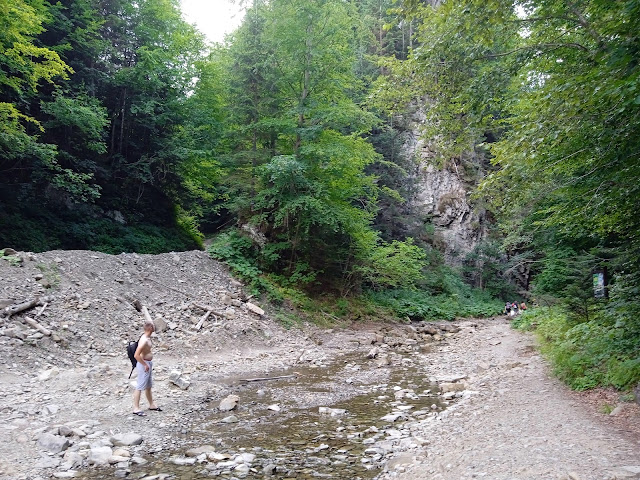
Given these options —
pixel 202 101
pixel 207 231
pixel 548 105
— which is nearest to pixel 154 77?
pixel 202 101

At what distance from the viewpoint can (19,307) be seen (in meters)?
9.83

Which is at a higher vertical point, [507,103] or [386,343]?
[507,103]

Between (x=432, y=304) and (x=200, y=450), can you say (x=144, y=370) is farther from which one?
(x=432, y=304)

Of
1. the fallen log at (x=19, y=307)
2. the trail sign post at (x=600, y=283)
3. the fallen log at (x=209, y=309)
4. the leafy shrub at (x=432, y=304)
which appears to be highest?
the trail sign post at (x=600, y=283)

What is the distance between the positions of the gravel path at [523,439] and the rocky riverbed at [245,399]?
0.09 ft

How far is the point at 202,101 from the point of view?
23312 mm

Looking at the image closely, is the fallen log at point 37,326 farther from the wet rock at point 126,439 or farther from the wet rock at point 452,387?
the wet rock at point 452,387

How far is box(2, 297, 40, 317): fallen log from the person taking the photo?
9.52 m

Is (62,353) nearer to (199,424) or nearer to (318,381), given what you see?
(199,424)

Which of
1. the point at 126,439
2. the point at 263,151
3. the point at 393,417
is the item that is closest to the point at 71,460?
the point at 126,439

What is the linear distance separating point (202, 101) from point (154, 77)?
186 inches

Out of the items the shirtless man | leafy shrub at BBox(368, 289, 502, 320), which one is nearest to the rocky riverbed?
the shirtless man

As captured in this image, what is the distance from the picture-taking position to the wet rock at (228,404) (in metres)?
7.80

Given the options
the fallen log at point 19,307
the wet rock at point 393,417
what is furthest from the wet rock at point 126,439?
the fallen log at point 19,307
